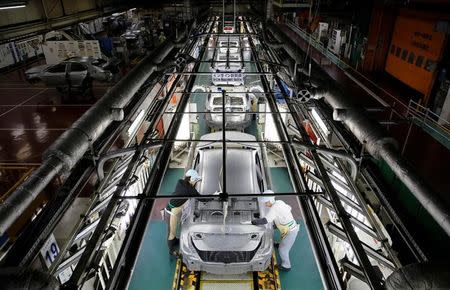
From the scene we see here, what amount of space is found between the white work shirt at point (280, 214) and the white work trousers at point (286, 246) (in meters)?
0.15

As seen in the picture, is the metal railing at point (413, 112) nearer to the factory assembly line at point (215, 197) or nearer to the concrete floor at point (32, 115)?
the factory assembly line at point (215, 197)

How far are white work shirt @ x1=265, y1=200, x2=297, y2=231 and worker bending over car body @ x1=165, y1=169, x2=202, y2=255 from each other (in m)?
1.56

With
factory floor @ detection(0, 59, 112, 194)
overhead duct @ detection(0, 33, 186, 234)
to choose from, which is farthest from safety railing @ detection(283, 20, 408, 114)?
factory floor @ detection(0, 59, 112, 194)

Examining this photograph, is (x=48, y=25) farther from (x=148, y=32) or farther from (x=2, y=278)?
(x=148, y=32)

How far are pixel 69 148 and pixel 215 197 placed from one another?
5.06ft

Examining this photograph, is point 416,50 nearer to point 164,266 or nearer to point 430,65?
point 430,65

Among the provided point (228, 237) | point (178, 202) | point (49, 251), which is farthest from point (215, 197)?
point (178, 202)

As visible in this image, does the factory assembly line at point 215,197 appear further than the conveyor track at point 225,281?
No

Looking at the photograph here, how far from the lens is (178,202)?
6703 mm

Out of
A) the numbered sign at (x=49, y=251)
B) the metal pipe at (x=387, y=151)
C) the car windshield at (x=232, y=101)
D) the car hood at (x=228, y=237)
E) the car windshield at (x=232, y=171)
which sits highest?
the metal pipe at (x=387, y=151)

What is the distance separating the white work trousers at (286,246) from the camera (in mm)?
6414

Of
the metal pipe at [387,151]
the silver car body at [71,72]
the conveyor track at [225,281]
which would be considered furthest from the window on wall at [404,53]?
the silver car body at [71,72]

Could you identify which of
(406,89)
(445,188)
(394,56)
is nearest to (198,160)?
(445,188)

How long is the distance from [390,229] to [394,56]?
12.4 m
